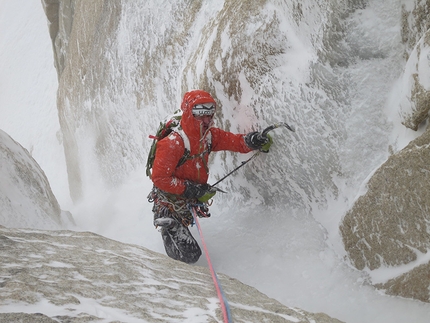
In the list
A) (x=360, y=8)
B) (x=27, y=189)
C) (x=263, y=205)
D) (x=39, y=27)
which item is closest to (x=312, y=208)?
(x=263, y=205)

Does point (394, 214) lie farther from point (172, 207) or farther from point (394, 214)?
point (172, 207)

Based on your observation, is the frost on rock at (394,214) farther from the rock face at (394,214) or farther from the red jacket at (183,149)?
the red jacket at (183,149)

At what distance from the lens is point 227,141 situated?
5000 millimetres

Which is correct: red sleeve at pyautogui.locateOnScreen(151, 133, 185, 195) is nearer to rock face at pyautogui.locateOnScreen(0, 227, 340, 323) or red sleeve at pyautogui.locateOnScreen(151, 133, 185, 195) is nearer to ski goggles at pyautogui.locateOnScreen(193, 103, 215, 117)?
ski goggles at pyautogui.locateOnScreen(193, 103, 215, 117)

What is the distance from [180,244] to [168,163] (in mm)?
957

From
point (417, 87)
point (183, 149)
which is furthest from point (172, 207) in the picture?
point (417, 87)

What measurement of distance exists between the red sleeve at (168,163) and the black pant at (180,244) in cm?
52

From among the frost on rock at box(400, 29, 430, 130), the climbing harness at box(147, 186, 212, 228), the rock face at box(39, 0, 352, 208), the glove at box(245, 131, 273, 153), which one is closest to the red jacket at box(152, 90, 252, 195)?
the glove at box(245, 131, 273, 153)

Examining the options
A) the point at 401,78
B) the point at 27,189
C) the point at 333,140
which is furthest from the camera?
the point at 27,189

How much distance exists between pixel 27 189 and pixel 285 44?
4.03m

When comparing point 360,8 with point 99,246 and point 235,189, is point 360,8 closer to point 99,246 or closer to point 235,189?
point 235,189

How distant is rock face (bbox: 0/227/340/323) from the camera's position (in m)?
2.37

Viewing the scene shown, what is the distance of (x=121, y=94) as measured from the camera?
28.0 ft

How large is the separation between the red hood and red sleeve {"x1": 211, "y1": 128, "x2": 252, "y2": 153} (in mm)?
237
